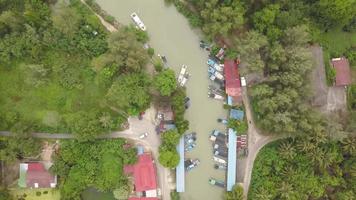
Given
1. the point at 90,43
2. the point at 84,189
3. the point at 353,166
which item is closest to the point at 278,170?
the point at 353,166

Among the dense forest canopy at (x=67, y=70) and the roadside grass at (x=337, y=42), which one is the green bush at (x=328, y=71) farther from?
the dense forest canopy at (x=67, y=70)

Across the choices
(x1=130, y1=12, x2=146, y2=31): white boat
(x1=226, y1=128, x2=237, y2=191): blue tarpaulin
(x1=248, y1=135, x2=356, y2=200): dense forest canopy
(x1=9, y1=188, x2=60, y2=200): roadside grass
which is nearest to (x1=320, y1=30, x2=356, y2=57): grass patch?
(x1=248, y1=135, x2=356, y2=200): dense forest canopy

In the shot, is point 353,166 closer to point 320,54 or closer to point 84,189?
point 320,54

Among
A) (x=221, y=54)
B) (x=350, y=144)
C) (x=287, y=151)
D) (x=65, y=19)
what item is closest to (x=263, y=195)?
(x=287, y=151)

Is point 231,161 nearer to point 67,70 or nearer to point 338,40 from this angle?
point 338,40

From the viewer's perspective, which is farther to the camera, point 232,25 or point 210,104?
point 210,104

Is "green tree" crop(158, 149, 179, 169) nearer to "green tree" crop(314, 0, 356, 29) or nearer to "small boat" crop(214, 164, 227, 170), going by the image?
"small boat" crop(214, 164, 227, 170)
